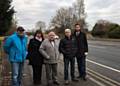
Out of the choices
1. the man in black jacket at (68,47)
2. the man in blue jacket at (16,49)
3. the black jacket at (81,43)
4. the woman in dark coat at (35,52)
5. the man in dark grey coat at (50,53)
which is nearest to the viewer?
the man in blue jacket at (16,49)

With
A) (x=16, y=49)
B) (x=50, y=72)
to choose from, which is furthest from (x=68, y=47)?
(x=16, y=49)

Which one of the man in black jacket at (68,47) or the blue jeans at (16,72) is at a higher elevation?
the man in black jacket at (68,47)

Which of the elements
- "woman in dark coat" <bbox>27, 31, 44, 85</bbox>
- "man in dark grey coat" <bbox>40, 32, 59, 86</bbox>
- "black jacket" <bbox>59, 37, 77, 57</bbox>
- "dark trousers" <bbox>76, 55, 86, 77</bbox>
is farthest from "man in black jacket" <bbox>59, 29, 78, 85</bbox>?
"woman in dark coat" <bbox>27, 31, 44, 85</bbox>

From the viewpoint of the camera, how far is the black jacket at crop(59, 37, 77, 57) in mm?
10031

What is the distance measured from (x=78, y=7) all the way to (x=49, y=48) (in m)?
88.3

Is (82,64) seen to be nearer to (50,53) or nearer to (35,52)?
(50,53)

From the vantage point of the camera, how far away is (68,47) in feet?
33.0

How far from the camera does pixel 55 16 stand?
10531 centimetres

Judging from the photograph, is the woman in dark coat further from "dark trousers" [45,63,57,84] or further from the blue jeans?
the blue jeans

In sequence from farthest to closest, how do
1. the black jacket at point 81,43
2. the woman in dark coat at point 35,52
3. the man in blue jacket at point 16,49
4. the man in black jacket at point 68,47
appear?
the black jacket at point 81,43 → the man in black jacket at point 68,47 → the woman in dark coat at point 35,52 → the man in blue jacket at point 16,49

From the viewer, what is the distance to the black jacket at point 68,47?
10.0m

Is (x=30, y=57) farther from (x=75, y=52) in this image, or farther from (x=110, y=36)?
(x=110, y=36)

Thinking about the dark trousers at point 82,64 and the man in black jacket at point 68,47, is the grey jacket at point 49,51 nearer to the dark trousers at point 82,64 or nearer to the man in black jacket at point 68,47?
the man in black jacket at point 68,47

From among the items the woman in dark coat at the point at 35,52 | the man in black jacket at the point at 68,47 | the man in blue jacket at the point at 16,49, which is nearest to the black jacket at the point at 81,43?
the man in black jacket at the point at 68,47
